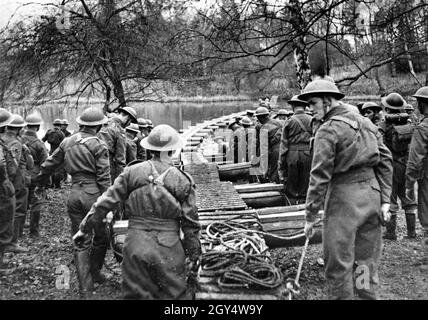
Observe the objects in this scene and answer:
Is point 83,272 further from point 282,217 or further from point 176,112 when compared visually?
point 176,112

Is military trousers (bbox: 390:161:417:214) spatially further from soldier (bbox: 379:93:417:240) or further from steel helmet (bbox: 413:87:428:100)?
steel helmet (bbox: 413:87:428:100)

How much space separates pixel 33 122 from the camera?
8258mm

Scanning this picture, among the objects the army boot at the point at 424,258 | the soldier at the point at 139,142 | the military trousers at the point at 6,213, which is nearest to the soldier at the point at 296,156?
the army boot at the point at 424,258

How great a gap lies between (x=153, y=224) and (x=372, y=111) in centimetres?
536

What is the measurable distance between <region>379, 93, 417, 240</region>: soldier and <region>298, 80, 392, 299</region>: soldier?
9.76 feet

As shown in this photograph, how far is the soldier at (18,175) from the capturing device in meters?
6.53

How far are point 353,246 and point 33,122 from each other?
21.8 ft

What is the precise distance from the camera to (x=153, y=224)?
11.6ft

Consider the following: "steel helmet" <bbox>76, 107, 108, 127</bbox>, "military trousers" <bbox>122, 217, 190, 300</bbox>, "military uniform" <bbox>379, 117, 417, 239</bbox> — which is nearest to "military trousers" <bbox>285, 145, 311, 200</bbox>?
"military uniform" <bbox>379, 117, 417, 239</bbox>

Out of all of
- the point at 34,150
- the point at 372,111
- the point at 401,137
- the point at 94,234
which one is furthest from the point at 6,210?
the point at 372,111

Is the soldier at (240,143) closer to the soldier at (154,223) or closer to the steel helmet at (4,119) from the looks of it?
the steel helmet at (4,119)

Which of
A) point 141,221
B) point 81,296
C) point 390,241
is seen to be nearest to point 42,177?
point 81,296
